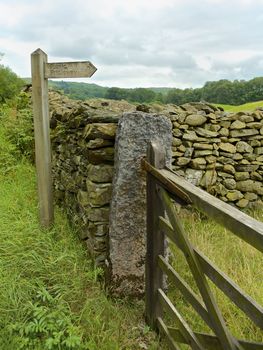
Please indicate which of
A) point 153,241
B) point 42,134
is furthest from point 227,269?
point 42,134

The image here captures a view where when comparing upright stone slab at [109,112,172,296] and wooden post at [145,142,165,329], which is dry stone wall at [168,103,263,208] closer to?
Answer: upright stone slab at [109,112,172,296]

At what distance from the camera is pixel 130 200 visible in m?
2.78

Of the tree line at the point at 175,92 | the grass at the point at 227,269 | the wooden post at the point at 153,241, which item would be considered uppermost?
the tree line at the point at 175,92

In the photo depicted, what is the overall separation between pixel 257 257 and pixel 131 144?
2045mm

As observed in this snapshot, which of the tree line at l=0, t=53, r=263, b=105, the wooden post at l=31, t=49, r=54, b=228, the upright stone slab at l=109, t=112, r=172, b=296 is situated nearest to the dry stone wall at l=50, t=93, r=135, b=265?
the upright stone slab at l=109, t=112, r=172, b=296

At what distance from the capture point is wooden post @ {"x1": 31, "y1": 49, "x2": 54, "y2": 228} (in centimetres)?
338

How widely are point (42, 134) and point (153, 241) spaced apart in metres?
1.76

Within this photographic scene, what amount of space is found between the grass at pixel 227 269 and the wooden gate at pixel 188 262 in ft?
1.33

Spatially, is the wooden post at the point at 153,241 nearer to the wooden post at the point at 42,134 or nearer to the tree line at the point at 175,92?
the wooden post at the point at 42,134

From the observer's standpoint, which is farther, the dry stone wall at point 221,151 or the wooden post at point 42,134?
the dry stone wall at point 221,151

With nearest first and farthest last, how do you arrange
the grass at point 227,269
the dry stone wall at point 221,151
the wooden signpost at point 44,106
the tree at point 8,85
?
the grass at point 227,269 < the wooden signpost at point 44,106 < the dry stone wall at point 221,151 < the tree at point 8,85

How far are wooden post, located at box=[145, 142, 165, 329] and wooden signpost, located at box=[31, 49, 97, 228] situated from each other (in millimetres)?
1254

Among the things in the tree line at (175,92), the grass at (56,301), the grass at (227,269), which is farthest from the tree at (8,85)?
the grass at (227,269)

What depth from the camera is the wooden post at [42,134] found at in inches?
133
